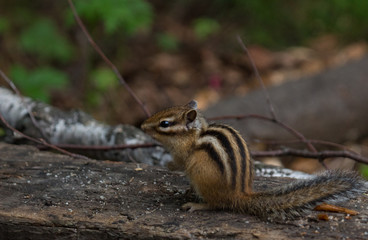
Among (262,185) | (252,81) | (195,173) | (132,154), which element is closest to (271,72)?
(252,81)

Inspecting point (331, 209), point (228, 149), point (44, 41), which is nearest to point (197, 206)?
point (228, 149)

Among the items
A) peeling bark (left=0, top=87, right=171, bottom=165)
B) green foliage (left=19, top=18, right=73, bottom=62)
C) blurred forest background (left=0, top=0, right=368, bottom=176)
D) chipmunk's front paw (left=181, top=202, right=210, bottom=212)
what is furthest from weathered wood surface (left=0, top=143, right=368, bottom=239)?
green foliage (left=19, top=18, right=73, bottom=62)

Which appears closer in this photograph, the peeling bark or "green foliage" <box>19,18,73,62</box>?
the peeling bark

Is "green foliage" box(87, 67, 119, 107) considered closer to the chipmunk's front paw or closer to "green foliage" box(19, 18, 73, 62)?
"green foliage" box(19, 18, 73, 62)

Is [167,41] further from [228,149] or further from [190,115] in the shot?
[228,149]

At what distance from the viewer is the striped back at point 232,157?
2.82m

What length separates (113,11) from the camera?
19.8 feet

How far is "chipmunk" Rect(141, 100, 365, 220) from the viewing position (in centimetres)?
279

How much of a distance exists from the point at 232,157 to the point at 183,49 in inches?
266

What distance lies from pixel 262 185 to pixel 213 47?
20.3 ft

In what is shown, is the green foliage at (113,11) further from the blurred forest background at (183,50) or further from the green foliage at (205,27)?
the green foliage at (205,27)

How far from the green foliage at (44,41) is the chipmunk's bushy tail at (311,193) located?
571cm

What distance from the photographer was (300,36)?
9297 millimetres

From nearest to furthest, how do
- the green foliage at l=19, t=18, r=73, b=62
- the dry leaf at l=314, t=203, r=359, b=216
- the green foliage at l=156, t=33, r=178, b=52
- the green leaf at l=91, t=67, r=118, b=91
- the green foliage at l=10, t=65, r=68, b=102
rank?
the dry leaf at l=314, t=203, r=359, b=216 < the green foliage at l=10, t=65, r=68, b=102 < the green leaf at l=91, t=67, r=118, b=91 < the green foliage at l=19, t=18, r=73, b=62 < the green foliage at l=156, t=33, r=178, b=52
